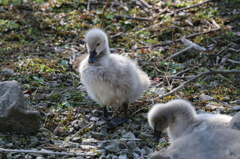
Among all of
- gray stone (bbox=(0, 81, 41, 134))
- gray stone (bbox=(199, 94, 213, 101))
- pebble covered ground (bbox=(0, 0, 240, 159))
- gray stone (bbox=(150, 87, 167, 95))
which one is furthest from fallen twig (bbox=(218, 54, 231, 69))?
gray stone (bbox=(0, 81, 41, 134))

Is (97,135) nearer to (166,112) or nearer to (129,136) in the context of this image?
(129,136)

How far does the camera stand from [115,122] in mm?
5109

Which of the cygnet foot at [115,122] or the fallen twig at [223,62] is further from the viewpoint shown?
the fallen twig at [223,62]

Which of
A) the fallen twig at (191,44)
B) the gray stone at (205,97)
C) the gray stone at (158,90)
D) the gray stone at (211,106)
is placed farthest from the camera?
the fallen twig at (191,44)

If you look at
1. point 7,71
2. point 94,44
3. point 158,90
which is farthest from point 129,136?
point 7,71

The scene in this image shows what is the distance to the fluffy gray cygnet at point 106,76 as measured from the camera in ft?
16.5

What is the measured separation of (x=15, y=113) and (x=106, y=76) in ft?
4.02

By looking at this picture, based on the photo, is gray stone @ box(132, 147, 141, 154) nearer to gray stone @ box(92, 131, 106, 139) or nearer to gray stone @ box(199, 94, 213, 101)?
gray stone @ box(92, 131, 106, 139)

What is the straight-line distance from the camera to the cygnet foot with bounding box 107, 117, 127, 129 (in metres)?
5.04

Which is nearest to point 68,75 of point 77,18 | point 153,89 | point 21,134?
point 153,89

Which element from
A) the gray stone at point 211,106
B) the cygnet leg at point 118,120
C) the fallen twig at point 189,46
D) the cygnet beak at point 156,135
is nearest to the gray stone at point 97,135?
the cygnet leg at point 118,120

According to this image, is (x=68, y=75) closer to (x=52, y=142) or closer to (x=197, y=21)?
(x=52, y=142)

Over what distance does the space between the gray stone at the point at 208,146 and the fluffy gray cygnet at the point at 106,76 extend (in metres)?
2.08

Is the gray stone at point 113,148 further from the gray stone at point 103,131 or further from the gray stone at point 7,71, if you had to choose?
the gray stone at point 7,71
